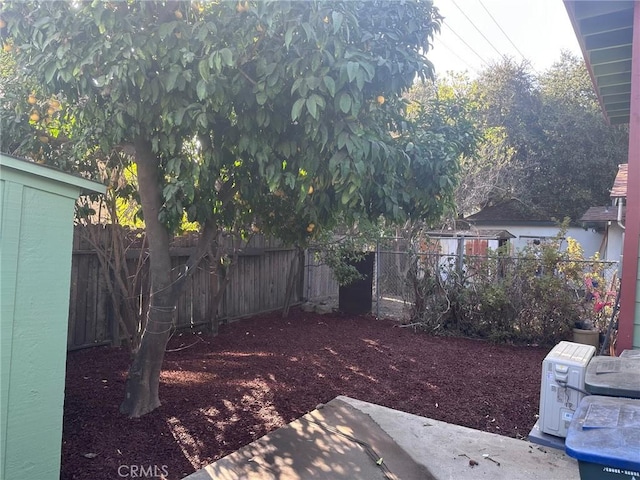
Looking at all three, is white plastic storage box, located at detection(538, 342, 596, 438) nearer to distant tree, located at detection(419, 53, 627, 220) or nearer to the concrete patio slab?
the concrete patio slab

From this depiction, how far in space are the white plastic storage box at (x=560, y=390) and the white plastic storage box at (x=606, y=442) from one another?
6.12ft

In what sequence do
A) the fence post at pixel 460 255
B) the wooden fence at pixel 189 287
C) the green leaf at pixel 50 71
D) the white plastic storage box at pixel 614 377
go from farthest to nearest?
the fence post at pixel 460 255 → the wooden fence at pixel 189 287 → the green leaf at pixel 50 71 → the white plastic storage box at pixel 614 377

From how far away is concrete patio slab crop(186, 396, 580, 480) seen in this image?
3.49 m

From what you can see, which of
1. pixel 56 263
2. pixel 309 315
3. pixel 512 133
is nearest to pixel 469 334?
pixel 309 315

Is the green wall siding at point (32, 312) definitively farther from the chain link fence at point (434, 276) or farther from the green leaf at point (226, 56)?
the chain link fence at point (434, 276)

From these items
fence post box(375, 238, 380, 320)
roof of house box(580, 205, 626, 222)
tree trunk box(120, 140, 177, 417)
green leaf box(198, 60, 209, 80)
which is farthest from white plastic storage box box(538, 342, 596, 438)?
roof of house box(580, 205, 626, 222)

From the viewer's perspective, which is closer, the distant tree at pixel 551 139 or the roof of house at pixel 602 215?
the roof of house at pixel 602 215

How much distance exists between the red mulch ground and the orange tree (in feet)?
1.62

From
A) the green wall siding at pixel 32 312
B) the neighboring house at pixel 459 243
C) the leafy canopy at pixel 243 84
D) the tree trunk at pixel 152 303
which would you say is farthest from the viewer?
the neighboring house at pixel 459 243

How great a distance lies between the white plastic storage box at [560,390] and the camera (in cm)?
391

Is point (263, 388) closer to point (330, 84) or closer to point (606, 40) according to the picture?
point (330, 84)

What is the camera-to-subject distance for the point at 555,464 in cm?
374

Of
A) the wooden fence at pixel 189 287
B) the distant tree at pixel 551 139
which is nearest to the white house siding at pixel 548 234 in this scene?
the distant tree at pixel 551 139

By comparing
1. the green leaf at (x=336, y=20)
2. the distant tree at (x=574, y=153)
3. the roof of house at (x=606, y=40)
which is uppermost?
the distant tree at (x=574, y=153)
